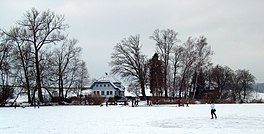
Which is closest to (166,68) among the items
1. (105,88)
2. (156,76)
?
(156,76)

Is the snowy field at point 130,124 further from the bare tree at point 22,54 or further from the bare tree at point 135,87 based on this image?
the bare tree at point 135,87

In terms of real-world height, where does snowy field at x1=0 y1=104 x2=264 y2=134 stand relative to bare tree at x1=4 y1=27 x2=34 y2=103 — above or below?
below

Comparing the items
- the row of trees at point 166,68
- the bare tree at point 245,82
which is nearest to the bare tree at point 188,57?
the row of trees at point 166,68

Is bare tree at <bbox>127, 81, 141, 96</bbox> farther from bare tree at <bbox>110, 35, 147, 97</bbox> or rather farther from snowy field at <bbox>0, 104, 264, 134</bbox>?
snowy field at <bbox>0, 104, 264, 134</bbox>

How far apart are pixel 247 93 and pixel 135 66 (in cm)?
3749

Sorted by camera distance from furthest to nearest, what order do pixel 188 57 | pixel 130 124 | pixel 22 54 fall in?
pixel 188 57, pixel 22 54, pixel 130 124

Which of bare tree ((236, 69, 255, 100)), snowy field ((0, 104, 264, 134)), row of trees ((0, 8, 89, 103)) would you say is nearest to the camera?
snowy field ((0, 104, 264, 134))

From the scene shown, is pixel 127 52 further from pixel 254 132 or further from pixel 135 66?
pixel 254 132

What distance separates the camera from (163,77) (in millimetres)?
68625

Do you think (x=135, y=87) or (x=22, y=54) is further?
(x=135, y=87)

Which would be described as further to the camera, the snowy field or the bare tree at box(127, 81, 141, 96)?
the bare tree at box(127, 81, 141, 96)

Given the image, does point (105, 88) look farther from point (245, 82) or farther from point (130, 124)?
point (130, 124)

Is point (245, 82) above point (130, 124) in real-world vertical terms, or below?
above

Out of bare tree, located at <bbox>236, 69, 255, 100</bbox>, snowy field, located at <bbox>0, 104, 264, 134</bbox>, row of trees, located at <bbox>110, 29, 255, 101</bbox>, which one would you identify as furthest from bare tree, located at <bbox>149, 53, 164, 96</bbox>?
snowy field, located at <bbox>0, 104, 264, 134</bbox>
